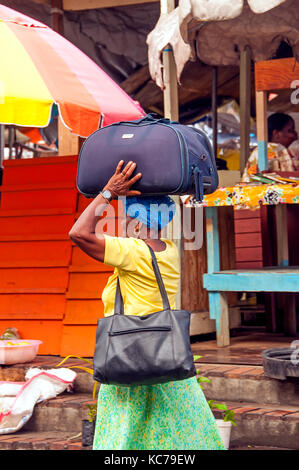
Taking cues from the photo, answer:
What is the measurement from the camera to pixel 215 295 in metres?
6.32

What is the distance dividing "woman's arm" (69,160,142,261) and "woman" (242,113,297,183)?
3179 millimetres

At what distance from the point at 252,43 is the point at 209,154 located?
4.26m

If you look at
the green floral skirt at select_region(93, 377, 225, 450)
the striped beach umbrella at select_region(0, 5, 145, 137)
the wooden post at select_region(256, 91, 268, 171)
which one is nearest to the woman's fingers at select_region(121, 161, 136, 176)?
the green floral skirt at select_region(93, 377, 225, 450)

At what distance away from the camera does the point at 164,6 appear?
264 inches

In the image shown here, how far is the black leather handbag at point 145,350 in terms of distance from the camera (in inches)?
114

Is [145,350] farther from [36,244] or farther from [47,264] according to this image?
[36,244]

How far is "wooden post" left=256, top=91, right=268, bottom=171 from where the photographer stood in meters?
6.92

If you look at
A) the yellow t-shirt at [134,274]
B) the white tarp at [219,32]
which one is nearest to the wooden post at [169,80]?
the white tarp at [219,32]

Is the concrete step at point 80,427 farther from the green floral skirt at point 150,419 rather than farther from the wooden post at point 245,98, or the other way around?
the wooden post at point 245,98

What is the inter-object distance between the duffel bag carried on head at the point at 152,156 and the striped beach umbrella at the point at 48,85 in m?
1.85

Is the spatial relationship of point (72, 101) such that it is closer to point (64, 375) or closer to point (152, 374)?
point (64, 375)

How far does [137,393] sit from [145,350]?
10.5 inches

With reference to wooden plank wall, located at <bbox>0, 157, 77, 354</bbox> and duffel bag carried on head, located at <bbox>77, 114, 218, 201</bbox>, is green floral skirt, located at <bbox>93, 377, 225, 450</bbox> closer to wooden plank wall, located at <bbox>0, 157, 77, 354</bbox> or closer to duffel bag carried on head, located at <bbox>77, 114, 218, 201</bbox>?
duffel bag carried on head, located at <bbox>77, 114, 218, 201</bbox>
